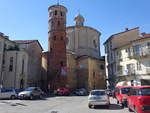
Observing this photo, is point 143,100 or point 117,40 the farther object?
point 117,40

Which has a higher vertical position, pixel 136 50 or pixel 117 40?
pixel 117 40

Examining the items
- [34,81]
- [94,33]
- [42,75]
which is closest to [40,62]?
[42,75]

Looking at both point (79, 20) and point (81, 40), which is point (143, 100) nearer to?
point (81, 40)

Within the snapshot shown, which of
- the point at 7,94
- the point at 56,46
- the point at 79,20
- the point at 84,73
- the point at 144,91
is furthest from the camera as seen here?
the point at 79,20

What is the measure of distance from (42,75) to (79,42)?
44.9ft

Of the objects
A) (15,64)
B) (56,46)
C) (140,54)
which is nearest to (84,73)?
(56,46)

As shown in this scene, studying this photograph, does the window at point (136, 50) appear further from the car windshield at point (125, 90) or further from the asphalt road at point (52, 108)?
the car windshield at point (125, 90)

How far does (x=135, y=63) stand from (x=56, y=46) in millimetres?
18528

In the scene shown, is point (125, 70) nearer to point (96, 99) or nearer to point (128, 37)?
point (128, 37)

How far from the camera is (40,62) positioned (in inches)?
1865

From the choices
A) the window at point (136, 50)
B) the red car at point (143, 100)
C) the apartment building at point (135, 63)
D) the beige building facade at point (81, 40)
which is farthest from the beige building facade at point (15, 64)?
the red car at point (143, 100)

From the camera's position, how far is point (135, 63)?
35.5 meters

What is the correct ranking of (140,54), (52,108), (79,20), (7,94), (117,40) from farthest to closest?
(79,20) < (117,40) < (140,54) < (7,94) < (52,108)

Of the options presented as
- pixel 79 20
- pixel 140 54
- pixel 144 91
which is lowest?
pixel 144 91
